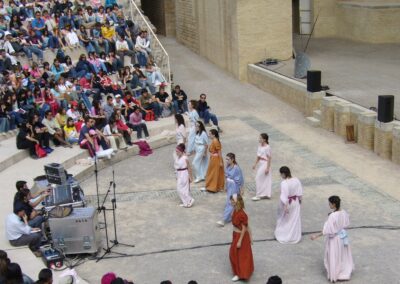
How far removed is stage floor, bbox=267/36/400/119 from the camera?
69.9 feet

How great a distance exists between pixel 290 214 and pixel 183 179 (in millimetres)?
2915

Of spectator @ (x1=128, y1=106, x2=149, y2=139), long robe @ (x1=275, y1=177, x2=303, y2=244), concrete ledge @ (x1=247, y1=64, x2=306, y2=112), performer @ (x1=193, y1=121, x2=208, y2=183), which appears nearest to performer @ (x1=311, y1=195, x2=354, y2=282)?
long robe @ (x1=275, y1=177, x2=303, y2=244)

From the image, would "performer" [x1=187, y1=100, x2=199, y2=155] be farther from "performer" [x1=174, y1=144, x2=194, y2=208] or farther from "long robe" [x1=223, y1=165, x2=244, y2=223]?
"long robe" [x1=223, y1=165, x2=244, y2=223]

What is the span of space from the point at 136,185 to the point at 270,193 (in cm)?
338

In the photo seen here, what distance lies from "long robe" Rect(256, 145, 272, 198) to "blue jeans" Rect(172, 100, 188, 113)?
23.4ft

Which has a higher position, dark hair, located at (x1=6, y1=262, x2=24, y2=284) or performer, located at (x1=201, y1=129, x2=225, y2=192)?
dark hair, located at (x1=6, y1=262, x2=24, y2=284)

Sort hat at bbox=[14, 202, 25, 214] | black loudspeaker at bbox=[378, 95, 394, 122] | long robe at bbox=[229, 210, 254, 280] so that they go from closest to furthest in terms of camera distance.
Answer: long robe at bbox=[229, 210, 254, 280] → hat at bbox=[14, 202, 25, 214] → black loudspeaker at bbox=[378, 95, 394, 122]

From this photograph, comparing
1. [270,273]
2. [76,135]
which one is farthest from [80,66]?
[270,273]

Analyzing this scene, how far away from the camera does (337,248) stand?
11008 mm

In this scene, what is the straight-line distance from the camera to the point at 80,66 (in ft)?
72.1

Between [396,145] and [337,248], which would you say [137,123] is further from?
[337,248]

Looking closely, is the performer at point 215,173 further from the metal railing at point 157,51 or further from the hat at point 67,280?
the metal railing at point 157,51

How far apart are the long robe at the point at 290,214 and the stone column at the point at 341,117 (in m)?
7.48

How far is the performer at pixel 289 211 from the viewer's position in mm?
12188
